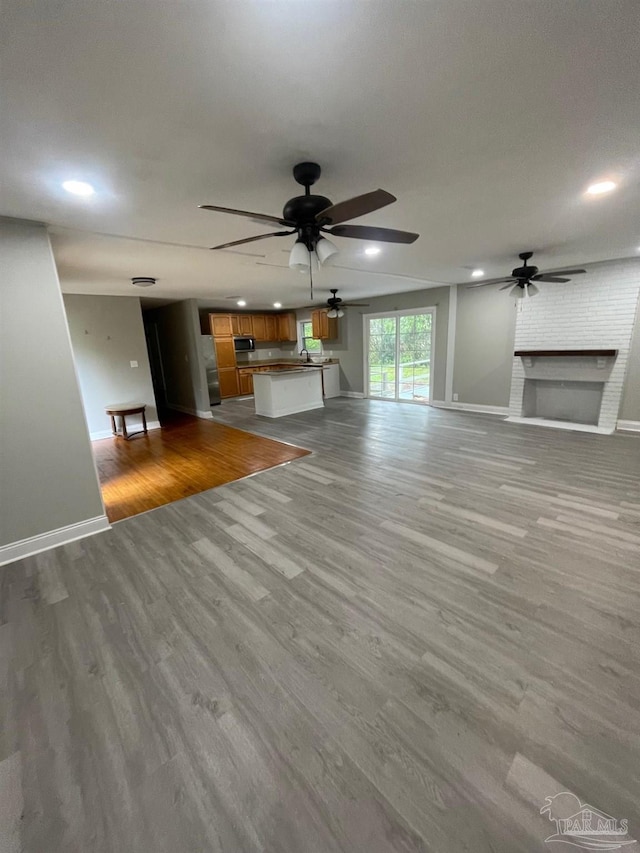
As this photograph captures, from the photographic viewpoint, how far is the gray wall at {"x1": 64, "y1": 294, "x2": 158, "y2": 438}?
217 inches

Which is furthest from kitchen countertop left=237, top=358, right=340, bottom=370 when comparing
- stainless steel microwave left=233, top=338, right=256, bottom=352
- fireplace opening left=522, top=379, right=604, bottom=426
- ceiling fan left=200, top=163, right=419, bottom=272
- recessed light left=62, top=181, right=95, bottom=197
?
recessed light left=62, top=181, right=95, bottom=197

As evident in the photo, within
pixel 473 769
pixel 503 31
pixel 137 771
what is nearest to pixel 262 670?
pixel 137 771

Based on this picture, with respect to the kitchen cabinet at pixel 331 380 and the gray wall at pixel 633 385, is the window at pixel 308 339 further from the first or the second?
the gray wall at pixel 633 385

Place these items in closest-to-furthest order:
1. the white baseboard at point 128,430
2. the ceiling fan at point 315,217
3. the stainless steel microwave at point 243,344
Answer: the ceiling fan at point 315,217 < the white baseboard at point 128,430 < the stainless steel microwave at point 243,344

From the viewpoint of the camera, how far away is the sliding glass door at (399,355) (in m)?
7.21

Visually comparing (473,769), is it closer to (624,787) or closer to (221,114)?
(624,787)

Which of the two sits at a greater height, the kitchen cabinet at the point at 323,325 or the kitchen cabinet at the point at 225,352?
the kitchen cabinet at the point at 323,325

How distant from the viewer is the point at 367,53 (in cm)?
118

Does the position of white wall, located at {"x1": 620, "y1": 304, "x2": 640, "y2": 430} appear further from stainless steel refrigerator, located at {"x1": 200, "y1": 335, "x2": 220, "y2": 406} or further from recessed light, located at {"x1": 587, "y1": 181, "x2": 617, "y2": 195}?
stainless steel refrigerator, located at {"x1": 200, "y1": 335, "x2": 220, "y2": 406}

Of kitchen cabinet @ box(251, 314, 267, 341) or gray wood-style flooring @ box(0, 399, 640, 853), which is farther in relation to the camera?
kitchen cabinet @ box(251, 314, 267, 341)

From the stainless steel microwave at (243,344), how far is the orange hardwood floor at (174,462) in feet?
12.6

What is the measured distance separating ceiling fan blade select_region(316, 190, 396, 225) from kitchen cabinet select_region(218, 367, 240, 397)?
7.63 meters

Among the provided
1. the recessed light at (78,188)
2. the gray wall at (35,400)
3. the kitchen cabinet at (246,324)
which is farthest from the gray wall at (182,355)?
the recessed light at (78,188)

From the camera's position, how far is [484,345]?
247 inches
